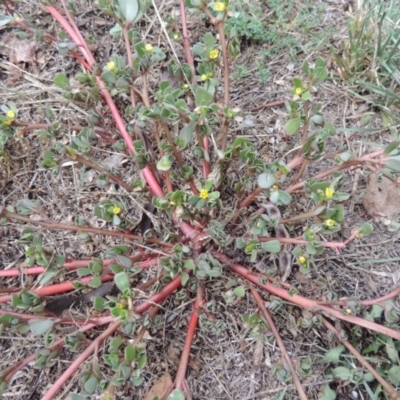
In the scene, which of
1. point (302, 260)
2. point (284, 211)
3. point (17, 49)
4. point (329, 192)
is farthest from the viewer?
point (17, 49)

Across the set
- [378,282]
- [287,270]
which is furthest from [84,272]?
[378,282]

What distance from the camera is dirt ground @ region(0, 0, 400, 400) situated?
190 centimetres

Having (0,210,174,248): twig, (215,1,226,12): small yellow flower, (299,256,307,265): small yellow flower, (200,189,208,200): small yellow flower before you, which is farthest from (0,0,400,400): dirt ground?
(215,1,226,12): small yellow flower

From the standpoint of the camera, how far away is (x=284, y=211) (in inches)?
81.4

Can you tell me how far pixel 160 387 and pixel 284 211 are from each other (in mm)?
838

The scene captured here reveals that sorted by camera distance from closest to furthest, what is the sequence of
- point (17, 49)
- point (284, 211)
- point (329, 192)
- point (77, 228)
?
point (329, 192), point (77, 228), point (284, 211), point (17, 49)

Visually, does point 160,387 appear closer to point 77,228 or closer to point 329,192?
point 77,228

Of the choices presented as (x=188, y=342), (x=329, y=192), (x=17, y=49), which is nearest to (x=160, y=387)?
(x=188, y=342)

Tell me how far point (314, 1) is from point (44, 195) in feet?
5.39

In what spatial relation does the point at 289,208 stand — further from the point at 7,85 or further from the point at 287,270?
the point at 7,85

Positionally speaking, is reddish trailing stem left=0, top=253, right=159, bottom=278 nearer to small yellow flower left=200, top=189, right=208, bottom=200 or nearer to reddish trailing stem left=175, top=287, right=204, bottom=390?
reddish trailing stem left=175, top=287, right=204, bottom=390

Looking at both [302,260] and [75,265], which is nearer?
[302,260]

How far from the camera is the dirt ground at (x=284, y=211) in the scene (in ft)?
6.24

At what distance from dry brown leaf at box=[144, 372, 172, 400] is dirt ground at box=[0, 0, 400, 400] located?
2 cm
